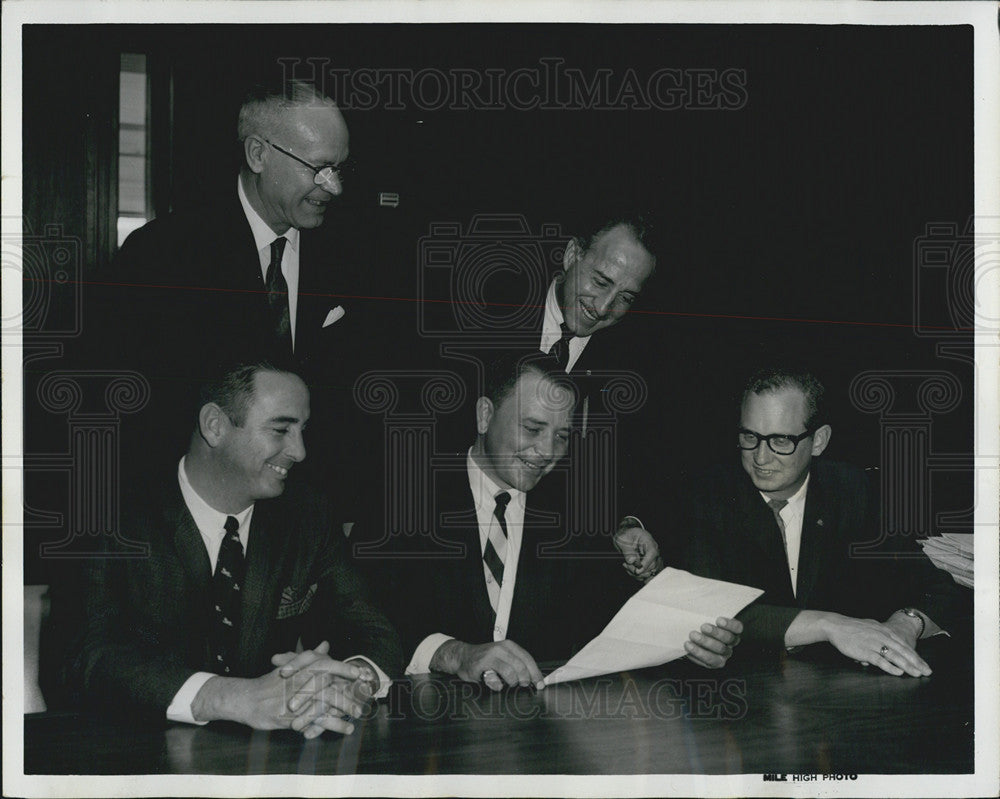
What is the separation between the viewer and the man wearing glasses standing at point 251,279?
8.64 ft

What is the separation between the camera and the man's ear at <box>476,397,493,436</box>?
2689mm

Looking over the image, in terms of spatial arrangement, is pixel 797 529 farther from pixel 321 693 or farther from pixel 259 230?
pixel 259 230

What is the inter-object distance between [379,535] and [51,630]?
2.58 ft

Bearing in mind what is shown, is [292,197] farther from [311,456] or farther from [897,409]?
[897,409]

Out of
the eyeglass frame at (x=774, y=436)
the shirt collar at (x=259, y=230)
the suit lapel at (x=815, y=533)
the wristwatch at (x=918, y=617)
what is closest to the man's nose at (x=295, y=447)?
the shirt collar at (x=259, y=230)

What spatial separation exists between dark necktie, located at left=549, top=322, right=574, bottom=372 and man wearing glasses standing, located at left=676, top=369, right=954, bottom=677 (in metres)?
0.45

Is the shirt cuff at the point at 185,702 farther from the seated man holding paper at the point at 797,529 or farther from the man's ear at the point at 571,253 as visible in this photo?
the man's ear at the point at 571,253

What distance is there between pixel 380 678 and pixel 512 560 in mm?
426

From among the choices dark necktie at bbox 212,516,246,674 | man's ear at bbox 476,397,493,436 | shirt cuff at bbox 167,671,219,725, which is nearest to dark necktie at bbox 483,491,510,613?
man's ear at bbox 476,397,493,436

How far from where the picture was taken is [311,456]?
8.67 ft

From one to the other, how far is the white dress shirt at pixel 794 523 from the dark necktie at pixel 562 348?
23.8 inches

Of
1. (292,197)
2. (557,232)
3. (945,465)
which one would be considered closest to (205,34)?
(292,197)

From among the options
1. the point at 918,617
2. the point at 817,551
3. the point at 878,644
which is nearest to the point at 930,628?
the point at 918,617

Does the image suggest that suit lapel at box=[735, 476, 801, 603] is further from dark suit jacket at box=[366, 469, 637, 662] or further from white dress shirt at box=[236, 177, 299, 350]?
white dress shirt at box=[236, 177, 299, 350]
